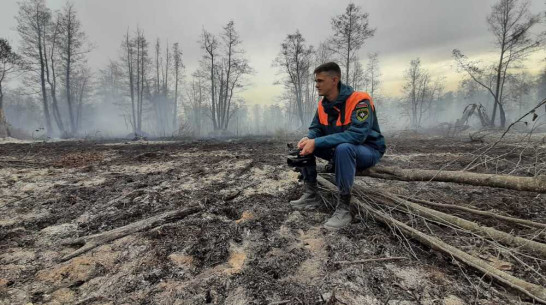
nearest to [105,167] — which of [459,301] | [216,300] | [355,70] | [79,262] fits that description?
[79,262]

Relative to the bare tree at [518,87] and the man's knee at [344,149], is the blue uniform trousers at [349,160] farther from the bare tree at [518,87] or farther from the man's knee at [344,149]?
the bare tree at [518,87]

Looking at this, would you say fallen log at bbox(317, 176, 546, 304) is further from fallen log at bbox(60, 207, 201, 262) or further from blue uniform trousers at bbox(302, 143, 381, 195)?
fallen log at bbox(60, 207, 201, 262)

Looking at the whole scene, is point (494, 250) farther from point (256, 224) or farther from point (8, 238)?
point (8, 238)

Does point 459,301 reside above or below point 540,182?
below

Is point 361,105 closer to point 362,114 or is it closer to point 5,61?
point 362,114

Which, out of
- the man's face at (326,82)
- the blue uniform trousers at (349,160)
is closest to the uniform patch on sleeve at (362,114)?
the blue uniform trousers at (349,160)

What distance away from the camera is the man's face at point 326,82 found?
9.09 feet

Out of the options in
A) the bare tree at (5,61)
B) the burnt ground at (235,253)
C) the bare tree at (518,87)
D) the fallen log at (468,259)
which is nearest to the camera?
the fallen log at (468,259)

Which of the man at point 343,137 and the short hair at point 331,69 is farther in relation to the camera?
the short hair at point 331,69

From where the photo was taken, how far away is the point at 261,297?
157 cm

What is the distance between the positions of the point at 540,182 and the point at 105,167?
Result: 689cm

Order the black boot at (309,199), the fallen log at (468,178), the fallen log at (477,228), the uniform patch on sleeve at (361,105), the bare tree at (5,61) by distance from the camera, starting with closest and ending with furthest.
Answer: the fallen log at (477,228) → the fallen log at (468,178) → the uniform patch on sleeve at (361,105) → the black boot at (309,199) → the bare tree at (5,61)

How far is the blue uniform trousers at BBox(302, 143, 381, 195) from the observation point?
8.18 ft

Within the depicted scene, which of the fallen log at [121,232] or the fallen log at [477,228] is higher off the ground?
the fallen log at [477,228]
